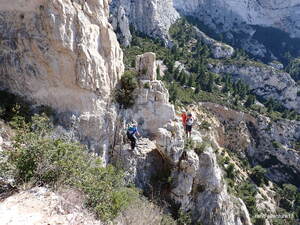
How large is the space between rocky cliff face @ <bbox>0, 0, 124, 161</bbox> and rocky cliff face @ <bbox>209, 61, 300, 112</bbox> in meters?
78.8

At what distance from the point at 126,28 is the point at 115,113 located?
6097 cm

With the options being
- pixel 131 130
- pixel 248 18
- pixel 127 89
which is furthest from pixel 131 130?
pixel 248 18

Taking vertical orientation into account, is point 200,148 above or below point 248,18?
below

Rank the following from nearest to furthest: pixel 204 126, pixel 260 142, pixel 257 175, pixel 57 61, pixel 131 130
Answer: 1. pixel 57 61
2. pixel 131 130
3. pixel 204 126
4. pixel 257 175
5. pixel 260 142

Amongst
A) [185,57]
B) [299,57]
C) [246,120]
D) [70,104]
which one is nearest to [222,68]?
[185,57]

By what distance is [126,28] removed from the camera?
7294 cm

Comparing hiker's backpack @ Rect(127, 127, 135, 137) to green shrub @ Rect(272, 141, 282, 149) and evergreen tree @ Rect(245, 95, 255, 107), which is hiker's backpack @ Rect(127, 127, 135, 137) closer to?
green shrub @ Rect(272, 141, 282, 149)

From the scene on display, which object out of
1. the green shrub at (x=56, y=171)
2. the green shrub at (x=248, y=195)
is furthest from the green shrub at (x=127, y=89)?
the green shrub at (x=248, y=195)

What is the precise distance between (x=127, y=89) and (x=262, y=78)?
8386 cm

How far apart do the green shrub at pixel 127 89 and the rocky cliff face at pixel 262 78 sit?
7591 cm

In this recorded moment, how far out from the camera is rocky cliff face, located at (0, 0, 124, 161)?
42.7 feet

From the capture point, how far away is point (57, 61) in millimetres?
13469

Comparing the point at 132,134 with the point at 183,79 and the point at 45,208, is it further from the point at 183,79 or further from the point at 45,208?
the point at 183,79

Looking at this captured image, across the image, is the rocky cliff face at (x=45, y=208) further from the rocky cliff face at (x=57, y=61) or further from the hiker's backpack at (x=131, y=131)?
the hiker's backpack at (x=131, y=131)
